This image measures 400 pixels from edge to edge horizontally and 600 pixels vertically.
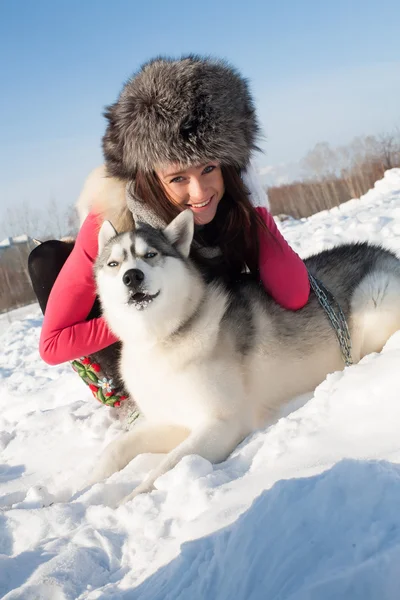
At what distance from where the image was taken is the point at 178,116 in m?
2.84

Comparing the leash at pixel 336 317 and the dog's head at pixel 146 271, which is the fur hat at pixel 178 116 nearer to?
the dog's head at pixel 146 271

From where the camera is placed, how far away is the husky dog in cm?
256

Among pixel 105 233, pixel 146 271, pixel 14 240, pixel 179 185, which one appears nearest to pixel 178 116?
pixel 179 185

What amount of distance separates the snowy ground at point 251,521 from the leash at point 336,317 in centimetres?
32

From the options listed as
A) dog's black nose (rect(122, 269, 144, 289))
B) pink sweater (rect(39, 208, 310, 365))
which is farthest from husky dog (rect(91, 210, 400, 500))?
pink sweater (rect(39, 208, 310, 365))

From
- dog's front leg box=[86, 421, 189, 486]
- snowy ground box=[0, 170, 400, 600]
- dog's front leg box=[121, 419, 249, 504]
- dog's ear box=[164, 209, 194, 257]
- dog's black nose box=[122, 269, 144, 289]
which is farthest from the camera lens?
dog's ear box=[164, 209, 194, 257]

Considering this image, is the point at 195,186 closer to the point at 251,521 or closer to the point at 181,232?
the point at 181,232

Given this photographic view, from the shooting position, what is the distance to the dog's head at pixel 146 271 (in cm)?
253

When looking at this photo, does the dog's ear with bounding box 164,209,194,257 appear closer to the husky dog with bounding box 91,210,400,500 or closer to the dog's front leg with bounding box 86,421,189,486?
the husky dog with bounding box 91,210,400,500

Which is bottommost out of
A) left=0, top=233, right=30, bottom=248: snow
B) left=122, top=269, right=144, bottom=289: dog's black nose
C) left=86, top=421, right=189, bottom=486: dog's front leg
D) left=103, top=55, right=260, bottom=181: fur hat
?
left=0, top=233, right=30, bottom=248: snow

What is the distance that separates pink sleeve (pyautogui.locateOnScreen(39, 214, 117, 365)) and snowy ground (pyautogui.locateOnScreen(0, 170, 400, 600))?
27.5 inches

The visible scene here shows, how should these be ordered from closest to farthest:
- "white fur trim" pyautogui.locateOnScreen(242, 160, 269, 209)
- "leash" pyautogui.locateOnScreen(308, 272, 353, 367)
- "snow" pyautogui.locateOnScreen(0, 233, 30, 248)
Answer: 1. "leash" pyautogui.locateOnScreen(308, 272, 353, 367)
2. "white fur trim" pyautogui.locateOnScreen(242, 160, 269, 209)
3. "snow" pyautogui.locateOnScreen(0, 233, 30, 248)

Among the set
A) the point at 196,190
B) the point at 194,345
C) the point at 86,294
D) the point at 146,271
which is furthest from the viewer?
the point at 86,294

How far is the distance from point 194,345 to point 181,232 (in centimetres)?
63
